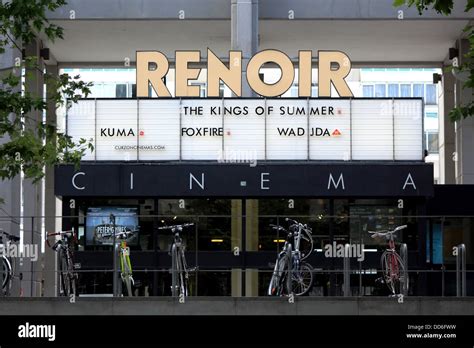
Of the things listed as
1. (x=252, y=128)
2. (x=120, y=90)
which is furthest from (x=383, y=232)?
(x=120, y=90)

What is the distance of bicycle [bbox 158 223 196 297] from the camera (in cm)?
1911

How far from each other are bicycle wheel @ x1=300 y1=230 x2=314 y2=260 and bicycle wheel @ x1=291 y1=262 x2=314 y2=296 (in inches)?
32.1

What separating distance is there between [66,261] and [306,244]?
466 cm

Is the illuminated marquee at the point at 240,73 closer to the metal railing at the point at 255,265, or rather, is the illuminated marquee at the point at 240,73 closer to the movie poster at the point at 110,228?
the metal railing at the point at 255,265

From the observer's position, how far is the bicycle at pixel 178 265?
62.7 ft

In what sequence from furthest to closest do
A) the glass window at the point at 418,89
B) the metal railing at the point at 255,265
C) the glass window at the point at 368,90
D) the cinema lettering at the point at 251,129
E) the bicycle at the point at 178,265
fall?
1. the glass window at the point at 418,89
2. the glass window at the point at 368,90
3. the cinema lettering at the point at 251,129
4. the metal railing at the point at 255,265
5. the bicycle at the point at 178,265

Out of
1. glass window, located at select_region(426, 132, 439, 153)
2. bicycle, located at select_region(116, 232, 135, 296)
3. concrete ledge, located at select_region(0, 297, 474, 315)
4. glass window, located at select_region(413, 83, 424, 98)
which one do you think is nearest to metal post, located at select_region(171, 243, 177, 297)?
concrete ledge, located at select_region(0, 297, 474, 315)

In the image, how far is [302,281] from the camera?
19.6 meters

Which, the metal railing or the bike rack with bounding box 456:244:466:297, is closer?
the bike rack with bounding box 456:244:466:297

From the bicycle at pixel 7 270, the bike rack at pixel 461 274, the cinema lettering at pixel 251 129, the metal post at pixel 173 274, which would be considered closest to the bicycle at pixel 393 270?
the bike rack at pixel 461 274

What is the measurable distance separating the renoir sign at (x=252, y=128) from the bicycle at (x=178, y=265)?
15.6 feet

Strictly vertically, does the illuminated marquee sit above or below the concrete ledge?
above

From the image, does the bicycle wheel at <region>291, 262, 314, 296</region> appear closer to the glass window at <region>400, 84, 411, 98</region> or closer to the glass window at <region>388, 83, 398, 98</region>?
the glass window at <region>388, 83, 398, 98</region>

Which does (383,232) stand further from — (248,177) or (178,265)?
(248,177)
